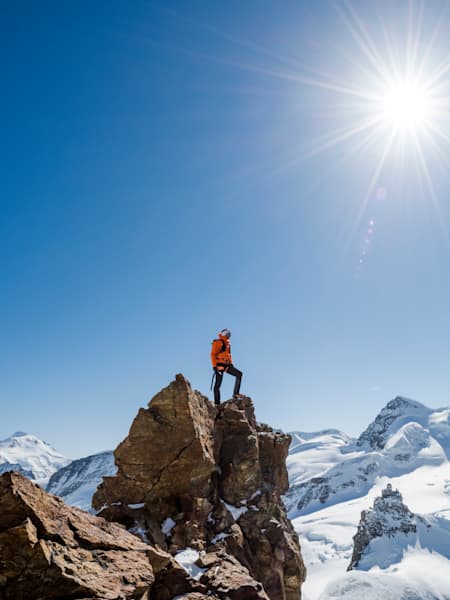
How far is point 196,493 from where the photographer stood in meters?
17.6

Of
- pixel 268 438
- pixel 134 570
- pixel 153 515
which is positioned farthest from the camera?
pixel 268 438

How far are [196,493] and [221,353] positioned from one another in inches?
292

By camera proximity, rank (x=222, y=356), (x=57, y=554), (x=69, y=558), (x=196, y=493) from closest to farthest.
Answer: (x=57, y=554), (x=69, y=558), (x=196, y=493), (x=222, y=356)

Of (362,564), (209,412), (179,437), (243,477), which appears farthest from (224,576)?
(362,564)

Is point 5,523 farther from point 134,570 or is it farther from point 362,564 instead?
point 362,564

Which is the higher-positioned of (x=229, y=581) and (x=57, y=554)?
(x=57, y=554)

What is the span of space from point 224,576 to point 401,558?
7657 inches

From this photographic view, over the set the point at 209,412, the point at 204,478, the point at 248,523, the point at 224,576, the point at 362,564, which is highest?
the point at 209,412

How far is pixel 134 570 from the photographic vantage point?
8.99 m

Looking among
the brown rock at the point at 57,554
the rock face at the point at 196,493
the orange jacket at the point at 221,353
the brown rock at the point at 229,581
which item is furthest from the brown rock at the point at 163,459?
the brown rock at the point at 57,554

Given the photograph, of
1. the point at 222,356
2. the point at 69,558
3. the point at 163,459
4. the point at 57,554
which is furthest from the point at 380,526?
the point at 57,554

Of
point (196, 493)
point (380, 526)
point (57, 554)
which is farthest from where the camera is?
point (380, 526)

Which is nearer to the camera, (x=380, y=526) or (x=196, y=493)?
(x=196, y=493)

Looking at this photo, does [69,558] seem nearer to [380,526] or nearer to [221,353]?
[221,353]
